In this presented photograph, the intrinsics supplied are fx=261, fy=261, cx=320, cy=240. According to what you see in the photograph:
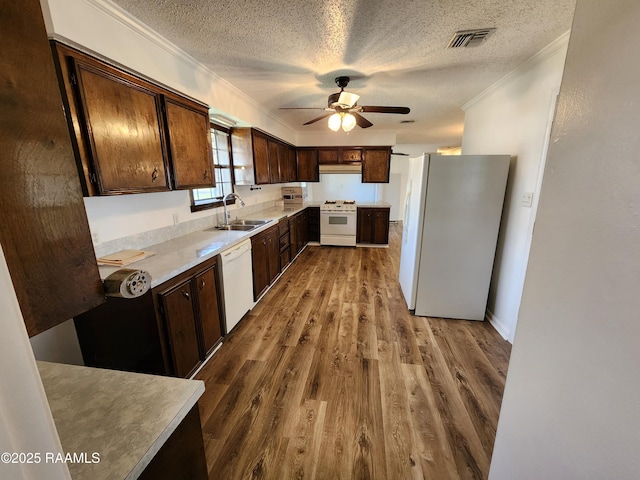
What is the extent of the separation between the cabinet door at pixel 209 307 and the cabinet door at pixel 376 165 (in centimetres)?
403

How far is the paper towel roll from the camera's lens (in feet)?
1.94

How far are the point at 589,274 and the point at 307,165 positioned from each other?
525 centimetres

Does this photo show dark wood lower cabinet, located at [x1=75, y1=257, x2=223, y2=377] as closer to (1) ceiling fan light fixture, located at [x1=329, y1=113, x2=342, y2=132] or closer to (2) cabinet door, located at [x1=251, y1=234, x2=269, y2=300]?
(2) cabinet door, located at [x1=251, y1=234, x2=269, y2=300]

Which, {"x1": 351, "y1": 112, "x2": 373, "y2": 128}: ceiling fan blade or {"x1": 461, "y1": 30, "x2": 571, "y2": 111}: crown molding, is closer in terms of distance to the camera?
{"x1": 461, "y1": 30, "x2": 571, "y2": 111}: crown molding

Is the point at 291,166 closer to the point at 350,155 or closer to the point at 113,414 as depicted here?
the point at 350,155

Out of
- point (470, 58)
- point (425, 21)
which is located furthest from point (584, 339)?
point (470, 58)

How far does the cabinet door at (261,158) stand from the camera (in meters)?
3.39

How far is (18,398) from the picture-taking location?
32cm

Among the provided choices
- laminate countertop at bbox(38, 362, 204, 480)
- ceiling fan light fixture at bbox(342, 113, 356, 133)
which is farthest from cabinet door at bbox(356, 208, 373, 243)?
laminate countertop at bbox(38, 362, 204, 480)

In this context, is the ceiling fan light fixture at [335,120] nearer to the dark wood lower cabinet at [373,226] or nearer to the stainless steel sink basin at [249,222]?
the stainless steel sink basin at [249,222]

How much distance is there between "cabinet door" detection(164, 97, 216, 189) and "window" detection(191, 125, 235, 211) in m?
0.53

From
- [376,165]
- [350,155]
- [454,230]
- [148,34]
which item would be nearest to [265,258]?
[454,230]

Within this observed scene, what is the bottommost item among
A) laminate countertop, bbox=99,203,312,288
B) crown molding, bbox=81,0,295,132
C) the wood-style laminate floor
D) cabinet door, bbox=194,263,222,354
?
the wood-style laminate floor

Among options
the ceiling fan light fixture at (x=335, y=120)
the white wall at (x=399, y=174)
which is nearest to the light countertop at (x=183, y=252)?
the ceiling fan light fixture at (x=335, y=120)
